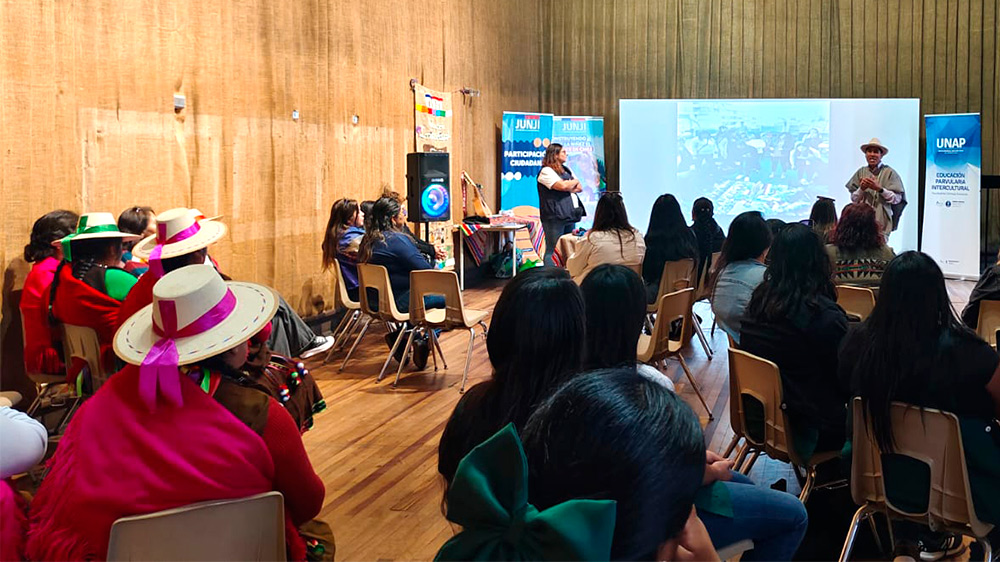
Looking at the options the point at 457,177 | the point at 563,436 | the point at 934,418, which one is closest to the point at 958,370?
the point at 934,418

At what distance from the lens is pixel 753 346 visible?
3629 mm

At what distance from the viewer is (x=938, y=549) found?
3.41 meters

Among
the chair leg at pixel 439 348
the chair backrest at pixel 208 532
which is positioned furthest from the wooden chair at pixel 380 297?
the chair backrest at pixel 208 532

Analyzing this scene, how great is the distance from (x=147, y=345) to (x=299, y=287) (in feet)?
18.4

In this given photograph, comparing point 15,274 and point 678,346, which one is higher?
point 15,274

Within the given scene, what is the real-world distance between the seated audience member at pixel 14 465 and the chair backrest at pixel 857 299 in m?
3.84

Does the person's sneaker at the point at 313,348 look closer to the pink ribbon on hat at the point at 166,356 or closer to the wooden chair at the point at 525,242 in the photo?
the pink ribbon on hat at the point at 166,356

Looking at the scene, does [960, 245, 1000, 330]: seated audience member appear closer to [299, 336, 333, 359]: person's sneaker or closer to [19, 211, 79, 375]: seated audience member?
[299, 336, 333, 359]: person's sneaker

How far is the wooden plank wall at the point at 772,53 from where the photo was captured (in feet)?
38.8

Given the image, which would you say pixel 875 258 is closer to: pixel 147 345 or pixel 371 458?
pixel 371 458

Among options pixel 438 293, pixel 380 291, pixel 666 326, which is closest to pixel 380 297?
pixel 380 291

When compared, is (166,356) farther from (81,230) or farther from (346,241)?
(346,241)

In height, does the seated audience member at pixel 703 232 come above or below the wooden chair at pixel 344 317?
above

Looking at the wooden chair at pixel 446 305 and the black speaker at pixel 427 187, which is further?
the black speaker at pixel 427 187
